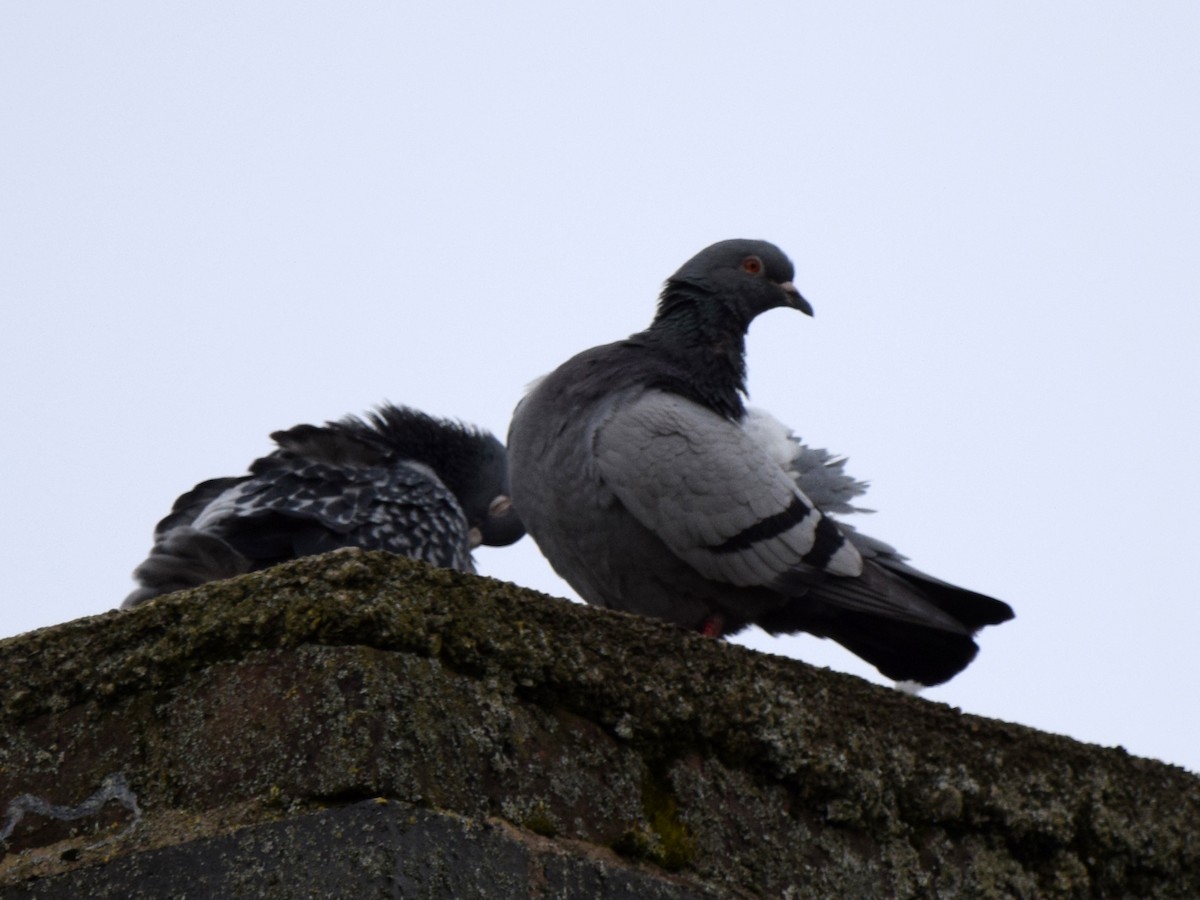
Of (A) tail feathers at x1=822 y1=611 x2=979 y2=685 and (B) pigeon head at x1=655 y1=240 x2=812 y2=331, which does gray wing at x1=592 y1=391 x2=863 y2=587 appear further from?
(B) pigeon head at x1=655 y1=240 x2=812 y2=331

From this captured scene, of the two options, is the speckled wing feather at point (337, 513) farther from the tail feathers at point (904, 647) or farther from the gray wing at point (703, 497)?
the tail feathers at point (904, 647)

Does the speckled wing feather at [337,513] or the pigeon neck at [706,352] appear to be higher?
the pigeon neck at [706,352]

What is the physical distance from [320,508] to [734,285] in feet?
6.33

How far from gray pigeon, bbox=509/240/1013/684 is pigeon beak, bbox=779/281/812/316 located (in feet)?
2.24

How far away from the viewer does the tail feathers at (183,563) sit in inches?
234

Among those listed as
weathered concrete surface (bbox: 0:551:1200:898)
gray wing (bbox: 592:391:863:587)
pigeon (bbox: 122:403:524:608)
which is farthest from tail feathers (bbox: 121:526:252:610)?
weathered concrete surface (bbox: 0:551:1200:898)

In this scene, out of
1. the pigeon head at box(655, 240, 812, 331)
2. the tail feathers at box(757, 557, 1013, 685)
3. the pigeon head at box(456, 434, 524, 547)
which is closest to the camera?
the tail feathers at box(757, 557, 1013, 685)

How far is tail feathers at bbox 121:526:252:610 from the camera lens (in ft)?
19.5

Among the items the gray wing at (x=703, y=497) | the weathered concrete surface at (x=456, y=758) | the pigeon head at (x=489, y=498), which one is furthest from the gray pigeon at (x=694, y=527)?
the pigeon head at (x=489, y=498)

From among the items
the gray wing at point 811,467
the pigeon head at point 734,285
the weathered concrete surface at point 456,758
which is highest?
the pigeon head at point 734,285

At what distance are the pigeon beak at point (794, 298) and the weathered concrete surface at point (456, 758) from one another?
3.72 metres

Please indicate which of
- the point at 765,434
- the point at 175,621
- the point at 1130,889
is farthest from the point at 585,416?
the point at 175,621

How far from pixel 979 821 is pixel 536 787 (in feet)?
3.32

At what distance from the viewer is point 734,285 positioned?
21.0 ft
